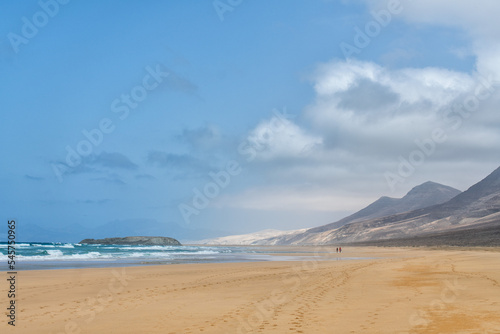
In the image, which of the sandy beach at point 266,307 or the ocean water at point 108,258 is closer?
the sandy beach at point 266,307

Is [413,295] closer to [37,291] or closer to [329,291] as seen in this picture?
[329,291]

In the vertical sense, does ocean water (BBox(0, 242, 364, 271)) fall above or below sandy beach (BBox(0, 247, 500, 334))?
above

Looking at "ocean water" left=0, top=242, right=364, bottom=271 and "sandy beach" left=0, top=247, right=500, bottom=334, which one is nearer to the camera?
"sandy beach" left=0, top=247, right=500, bottom=334

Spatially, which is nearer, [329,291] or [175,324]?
[175,324]

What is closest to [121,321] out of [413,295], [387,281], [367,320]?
[367,320]

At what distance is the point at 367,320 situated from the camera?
444 inches

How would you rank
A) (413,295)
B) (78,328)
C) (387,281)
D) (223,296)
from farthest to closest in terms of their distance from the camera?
(387,281)
(223,296)
(413,295)
(78,328)

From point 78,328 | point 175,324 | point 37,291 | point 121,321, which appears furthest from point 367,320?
point 37,291

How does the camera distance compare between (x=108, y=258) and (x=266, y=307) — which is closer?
(x=266, y=307)

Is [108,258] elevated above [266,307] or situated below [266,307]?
above

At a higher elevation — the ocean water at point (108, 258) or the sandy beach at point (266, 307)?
the ocean water at point (108, 258)

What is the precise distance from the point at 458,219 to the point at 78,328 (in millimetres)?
189771

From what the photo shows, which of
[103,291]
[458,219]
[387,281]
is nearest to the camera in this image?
[103,291]

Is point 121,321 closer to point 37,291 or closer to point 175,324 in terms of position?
point 175,324
